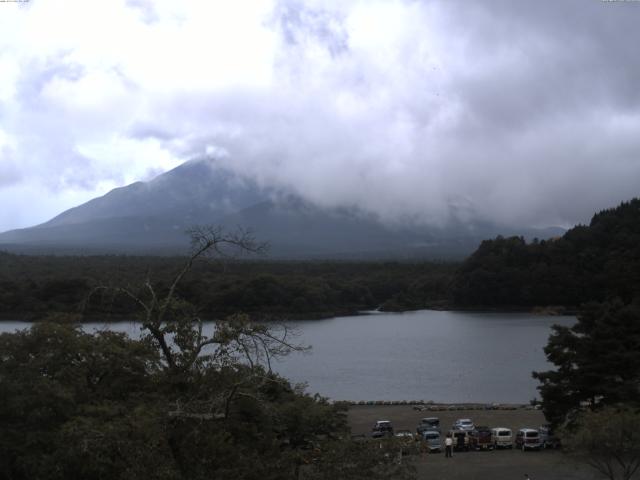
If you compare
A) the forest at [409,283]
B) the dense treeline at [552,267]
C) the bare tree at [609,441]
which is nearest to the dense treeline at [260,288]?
the forest at [409,283]

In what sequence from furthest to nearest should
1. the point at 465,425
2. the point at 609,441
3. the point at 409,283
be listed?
the point at 409,283
the point at 465,425
the point at 609,441

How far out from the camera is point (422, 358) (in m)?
34.5

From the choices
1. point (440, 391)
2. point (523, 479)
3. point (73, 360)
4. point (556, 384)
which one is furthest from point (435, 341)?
point (73, 360)

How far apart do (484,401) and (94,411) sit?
1868 centimetres

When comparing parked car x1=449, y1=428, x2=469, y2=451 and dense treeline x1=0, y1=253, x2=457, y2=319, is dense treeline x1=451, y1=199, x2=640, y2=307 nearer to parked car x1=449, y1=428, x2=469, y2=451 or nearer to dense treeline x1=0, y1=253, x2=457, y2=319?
dense treeline x1=0, y1=253, x2=457, y2=319

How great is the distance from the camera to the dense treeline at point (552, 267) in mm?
56906

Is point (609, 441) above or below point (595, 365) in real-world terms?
below

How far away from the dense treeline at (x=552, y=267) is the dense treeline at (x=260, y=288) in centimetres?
454

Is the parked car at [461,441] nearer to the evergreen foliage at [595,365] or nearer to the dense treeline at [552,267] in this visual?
the evergreen foliage at [595,365]

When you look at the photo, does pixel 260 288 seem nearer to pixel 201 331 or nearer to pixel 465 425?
pixel 465 425

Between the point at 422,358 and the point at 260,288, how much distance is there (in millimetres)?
20318

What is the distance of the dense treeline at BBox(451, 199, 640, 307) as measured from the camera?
187ft

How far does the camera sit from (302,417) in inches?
463

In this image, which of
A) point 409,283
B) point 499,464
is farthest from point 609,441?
point 409,283
